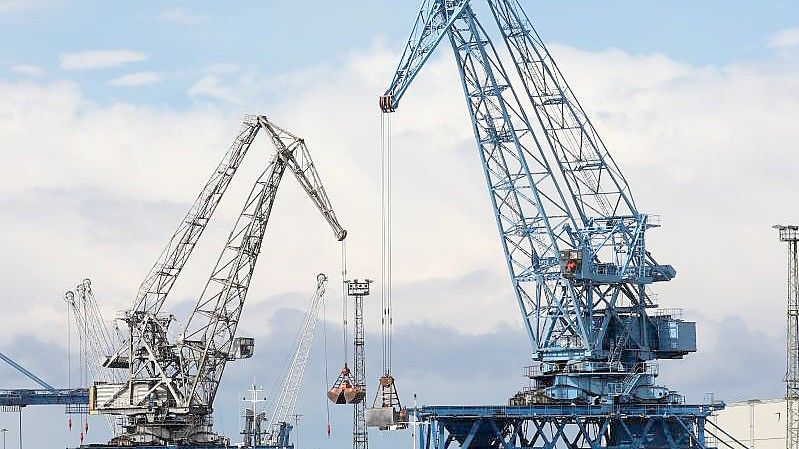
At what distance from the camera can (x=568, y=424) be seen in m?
146

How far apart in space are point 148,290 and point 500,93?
46.8m

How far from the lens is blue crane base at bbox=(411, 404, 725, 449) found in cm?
14412

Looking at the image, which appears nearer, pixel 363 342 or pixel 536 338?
pixel 536 338

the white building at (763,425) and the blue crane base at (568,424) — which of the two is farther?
the white building at (763,425)

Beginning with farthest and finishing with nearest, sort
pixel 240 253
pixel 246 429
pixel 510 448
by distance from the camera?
pixel 246 429, pixel 240 253, pixel 510 448

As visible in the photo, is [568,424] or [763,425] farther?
[763,425]

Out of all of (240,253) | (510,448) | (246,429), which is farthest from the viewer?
(246,429)

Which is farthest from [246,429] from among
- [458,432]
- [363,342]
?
[458,432]

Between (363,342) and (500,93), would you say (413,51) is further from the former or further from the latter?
(363,342)

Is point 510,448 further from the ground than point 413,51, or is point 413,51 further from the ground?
point 413,51

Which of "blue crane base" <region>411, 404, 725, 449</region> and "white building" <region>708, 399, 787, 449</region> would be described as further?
"white building" <region>708, 399, 787, 449</region>

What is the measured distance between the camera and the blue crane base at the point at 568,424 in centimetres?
14412

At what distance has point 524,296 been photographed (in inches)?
5886

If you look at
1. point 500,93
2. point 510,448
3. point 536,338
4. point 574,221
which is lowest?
point 510,448
